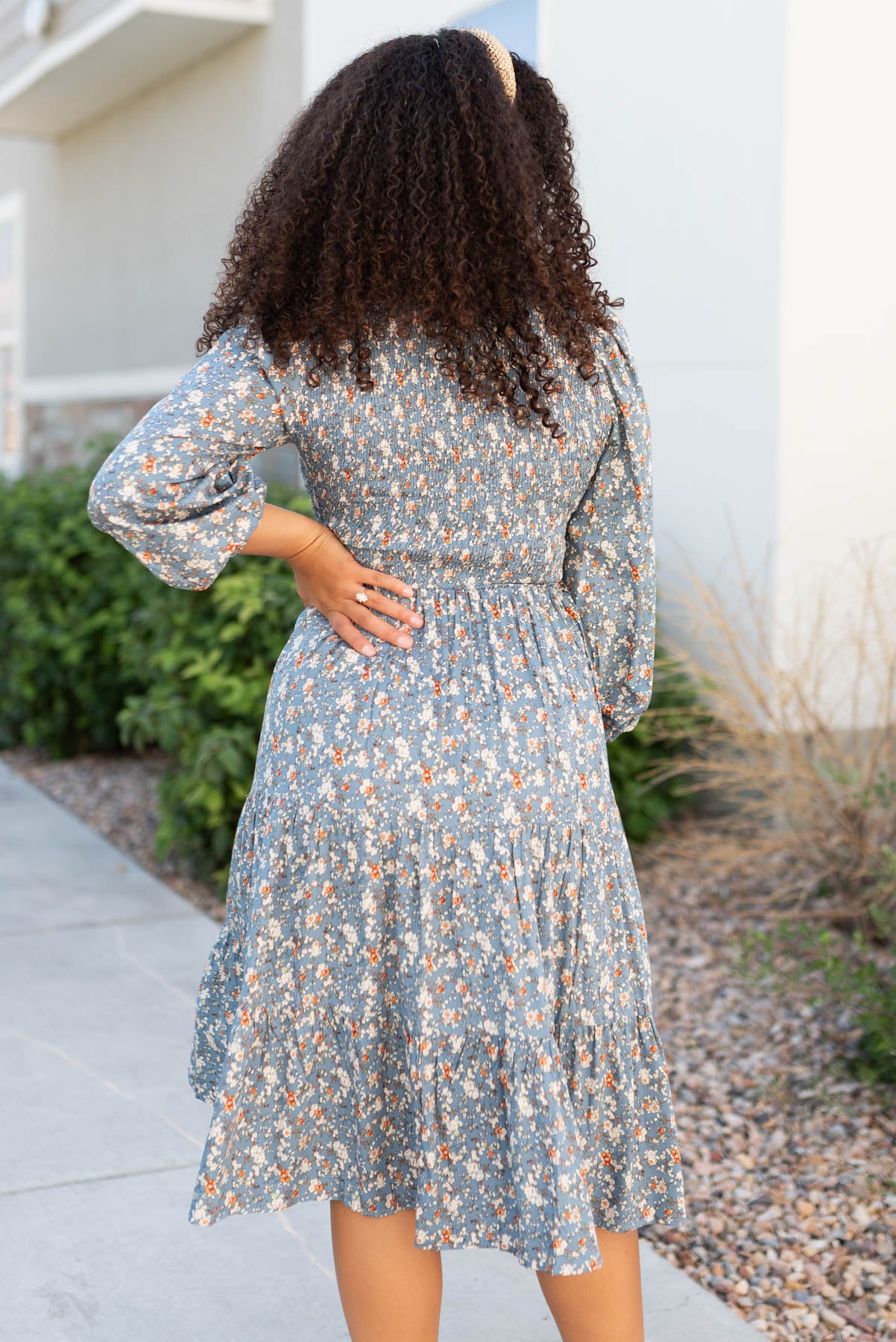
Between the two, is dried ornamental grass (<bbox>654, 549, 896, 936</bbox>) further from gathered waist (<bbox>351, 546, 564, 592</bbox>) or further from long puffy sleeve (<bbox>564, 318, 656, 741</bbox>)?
gathered waist (<bbox>351, 546, 564, 592</bbox>)

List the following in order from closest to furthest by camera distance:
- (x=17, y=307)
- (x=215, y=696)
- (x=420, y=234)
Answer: (x=420, y=234) < (x=215, y=696) < (x=17, y=307)

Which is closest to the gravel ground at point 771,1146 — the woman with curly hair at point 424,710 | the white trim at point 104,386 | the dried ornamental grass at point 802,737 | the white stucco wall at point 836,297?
the dried ornamental grass at point 802,737

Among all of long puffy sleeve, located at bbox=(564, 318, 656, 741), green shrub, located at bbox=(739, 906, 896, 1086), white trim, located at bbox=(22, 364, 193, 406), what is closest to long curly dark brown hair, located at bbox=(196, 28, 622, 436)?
long puffy sleeve, located at bbox=(564, 318, 656, 741)

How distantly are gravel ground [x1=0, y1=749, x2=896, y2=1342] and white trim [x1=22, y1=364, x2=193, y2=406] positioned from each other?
4471 millimetres

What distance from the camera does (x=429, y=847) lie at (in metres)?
1.72

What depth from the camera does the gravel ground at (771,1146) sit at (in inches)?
100

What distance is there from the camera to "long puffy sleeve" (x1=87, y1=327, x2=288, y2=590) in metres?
1.69

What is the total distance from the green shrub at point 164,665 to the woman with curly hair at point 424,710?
2.57m

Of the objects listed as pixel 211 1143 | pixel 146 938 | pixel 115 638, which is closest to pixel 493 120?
pixel 211 1143

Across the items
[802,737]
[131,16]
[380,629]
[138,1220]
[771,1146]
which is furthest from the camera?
[131,16]

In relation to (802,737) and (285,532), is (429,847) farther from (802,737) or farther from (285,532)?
(802,737)

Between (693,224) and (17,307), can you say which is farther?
(17,307)

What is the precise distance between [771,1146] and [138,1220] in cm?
129

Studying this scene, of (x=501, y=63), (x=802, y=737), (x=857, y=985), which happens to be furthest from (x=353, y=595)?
(x=802, y=737)
